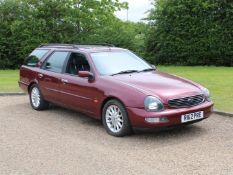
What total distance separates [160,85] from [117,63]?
4.50 feet

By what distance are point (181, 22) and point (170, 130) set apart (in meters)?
16.7

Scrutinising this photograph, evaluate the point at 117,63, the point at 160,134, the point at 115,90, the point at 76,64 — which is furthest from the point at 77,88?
the point at 160,134

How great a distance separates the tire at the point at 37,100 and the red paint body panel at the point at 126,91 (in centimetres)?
48

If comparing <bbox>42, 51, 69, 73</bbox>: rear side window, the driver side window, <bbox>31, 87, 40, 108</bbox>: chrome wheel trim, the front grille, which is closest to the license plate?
the front grille

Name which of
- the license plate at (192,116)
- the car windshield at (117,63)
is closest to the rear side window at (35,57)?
the car windshield at (117,63)

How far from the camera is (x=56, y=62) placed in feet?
32.5

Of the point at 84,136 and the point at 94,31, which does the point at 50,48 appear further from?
the point at 94,31

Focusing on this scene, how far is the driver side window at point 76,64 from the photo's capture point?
9.01 meters

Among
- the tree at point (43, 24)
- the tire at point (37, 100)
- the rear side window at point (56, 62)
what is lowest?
the tire at point (37, 100)

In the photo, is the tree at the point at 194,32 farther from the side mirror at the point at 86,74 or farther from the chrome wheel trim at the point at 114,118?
the chrome wheel trim at the point at 114,118

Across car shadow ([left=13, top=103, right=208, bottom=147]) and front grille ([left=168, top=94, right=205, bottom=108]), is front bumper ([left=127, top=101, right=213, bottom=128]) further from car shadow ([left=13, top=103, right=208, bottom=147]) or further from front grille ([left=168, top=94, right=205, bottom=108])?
car shadow ([left=13, top=103, right=208, bottom=147])

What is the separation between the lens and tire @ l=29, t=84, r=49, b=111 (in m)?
10.4

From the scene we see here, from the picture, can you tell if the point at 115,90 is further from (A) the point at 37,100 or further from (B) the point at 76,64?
(A) the point at 37,100

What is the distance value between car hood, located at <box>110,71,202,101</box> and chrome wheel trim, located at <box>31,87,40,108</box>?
280 centimetres
